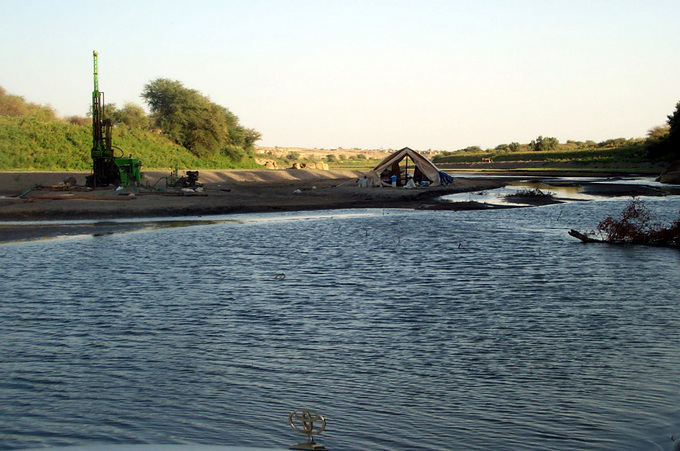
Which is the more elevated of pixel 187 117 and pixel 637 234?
A: pixel 187 117

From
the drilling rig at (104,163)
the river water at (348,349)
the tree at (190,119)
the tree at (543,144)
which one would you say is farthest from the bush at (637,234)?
the tree at (543,144)

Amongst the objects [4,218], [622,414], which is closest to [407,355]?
[622,414]

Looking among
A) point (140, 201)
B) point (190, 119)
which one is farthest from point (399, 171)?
point (190, 119)

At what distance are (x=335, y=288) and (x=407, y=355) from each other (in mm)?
4712

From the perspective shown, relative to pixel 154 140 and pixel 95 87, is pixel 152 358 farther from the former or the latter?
pixel 154 140

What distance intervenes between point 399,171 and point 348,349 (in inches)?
1610

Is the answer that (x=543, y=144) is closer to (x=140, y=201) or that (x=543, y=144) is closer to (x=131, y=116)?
(x=131, y=116)

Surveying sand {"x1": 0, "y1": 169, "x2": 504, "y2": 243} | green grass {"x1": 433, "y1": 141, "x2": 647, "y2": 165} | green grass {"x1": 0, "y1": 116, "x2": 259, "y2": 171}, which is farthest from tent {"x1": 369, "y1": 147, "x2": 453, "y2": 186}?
green grass {"x1": 433, "y1": 141, "x2": 647, "y2": 165}

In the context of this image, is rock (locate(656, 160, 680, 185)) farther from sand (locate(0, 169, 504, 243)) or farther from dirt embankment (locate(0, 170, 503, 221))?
dirt embankment (locate(0, 170, 503, 221))

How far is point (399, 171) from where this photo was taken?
49.3 metres

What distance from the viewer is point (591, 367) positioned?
8078 millimetres

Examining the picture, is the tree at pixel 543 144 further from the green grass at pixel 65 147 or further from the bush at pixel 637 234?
the bush at pixel 637 234

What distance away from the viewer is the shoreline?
2608 cm

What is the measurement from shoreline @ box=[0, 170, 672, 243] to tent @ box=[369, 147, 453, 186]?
1.56 metres
